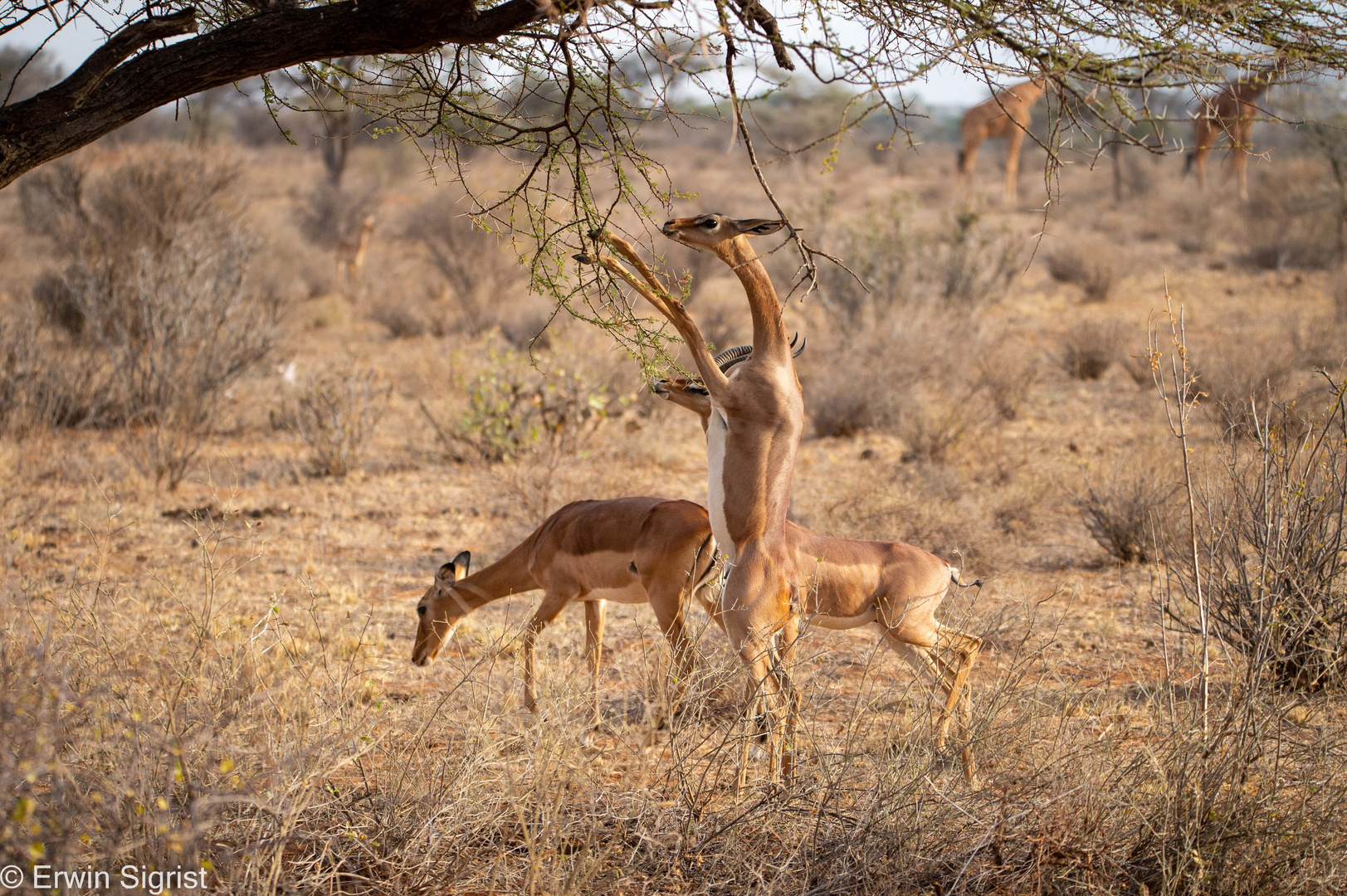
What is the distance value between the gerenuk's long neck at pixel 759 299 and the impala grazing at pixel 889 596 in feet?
1.44

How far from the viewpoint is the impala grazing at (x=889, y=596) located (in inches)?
166

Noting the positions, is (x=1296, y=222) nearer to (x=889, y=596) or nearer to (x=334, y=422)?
(x=334, y=422)

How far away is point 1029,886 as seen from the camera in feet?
10.2

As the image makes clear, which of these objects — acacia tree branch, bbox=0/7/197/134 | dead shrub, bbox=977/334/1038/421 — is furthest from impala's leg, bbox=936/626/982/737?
dead shrub, bbox=977/334/1038/421

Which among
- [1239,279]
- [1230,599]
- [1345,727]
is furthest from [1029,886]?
[1239,279]

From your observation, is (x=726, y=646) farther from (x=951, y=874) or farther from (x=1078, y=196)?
(x=1078, y=196)

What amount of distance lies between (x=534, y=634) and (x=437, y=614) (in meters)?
0.88

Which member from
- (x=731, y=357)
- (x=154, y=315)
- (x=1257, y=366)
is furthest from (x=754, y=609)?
(x=1257, y=366)

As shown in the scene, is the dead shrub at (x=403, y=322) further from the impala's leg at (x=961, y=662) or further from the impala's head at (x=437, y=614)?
the impala's leg at (x=961, y=662)

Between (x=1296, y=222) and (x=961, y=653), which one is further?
(x=1296, y=222)

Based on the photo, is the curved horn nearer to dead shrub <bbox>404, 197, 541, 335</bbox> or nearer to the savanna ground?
the savanna ground

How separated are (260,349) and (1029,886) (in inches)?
383

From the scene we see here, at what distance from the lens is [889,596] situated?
4348 millimetres

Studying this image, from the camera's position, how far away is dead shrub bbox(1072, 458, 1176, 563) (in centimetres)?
696
